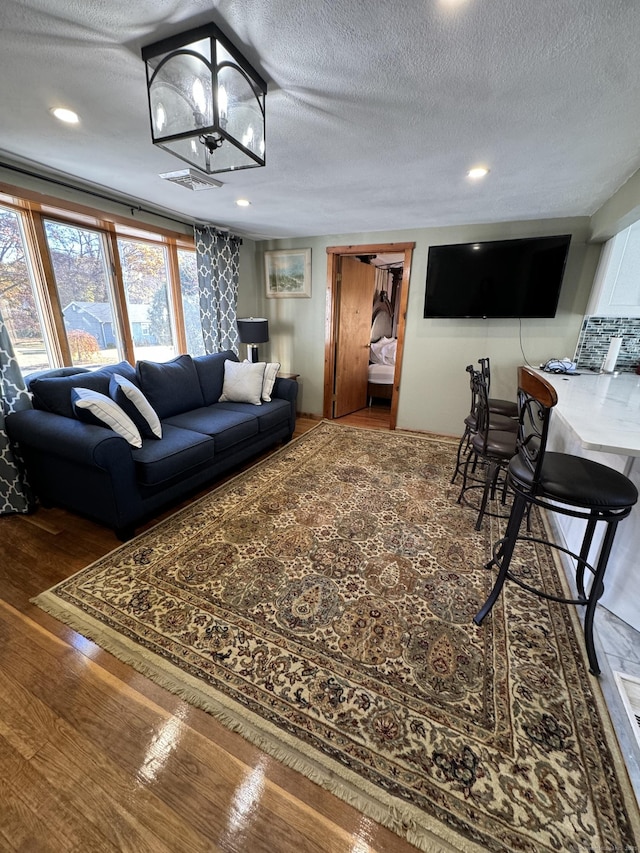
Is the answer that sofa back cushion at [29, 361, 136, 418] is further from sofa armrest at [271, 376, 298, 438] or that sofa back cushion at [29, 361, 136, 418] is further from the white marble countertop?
the white marble countertop

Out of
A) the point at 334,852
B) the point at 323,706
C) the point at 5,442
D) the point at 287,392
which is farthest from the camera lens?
the point at 287,392

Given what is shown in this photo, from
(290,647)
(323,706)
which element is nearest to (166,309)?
(290,647)

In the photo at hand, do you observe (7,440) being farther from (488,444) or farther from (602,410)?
(602,410)

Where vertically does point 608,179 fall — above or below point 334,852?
above

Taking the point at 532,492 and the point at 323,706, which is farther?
the point at 532,492

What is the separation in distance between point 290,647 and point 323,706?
0.89 feet

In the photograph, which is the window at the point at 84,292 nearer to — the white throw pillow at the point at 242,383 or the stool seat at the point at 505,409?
the white throw pillow at the point at 242,383

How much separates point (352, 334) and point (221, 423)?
258cm

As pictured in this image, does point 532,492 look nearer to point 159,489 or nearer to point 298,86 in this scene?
point 298,86

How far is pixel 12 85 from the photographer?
146 centimetres

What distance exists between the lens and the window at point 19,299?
244 centimetres

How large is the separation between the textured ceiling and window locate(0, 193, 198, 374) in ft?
1.48

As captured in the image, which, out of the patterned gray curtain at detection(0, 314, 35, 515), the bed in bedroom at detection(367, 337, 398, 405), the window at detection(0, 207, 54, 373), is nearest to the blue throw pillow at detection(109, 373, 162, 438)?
the patterned gray curtain at detection(0, 314, 35, 515)

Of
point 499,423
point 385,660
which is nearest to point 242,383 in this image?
point 499,423
